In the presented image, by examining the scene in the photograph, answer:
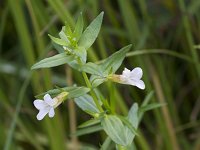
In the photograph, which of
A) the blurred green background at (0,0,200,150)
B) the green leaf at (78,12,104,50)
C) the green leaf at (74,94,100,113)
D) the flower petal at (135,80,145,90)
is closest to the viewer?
the flower petal at (135,80,145,90)

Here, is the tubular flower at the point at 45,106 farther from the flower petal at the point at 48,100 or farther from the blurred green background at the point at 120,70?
the blurred green background at the point at 120,70

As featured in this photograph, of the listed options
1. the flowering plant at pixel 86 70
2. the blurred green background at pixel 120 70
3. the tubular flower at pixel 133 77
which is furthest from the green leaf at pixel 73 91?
the blurred green background at pixel 120 70

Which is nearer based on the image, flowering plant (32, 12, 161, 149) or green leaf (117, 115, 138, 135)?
flowering plant (32, 12, 161, 149)

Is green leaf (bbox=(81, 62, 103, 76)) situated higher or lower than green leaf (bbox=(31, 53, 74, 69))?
lower

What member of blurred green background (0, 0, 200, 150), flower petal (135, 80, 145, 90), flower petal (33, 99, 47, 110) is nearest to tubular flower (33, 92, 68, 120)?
flower petal (33, 99, 47, 110)

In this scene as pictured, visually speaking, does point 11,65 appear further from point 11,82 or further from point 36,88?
point 36,88

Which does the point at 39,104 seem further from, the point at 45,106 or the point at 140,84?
the point at 140,84

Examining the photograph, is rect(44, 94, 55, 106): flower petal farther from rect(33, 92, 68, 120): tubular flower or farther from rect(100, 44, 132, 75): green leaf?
rect(100, 44, 132, 75): green leaf
